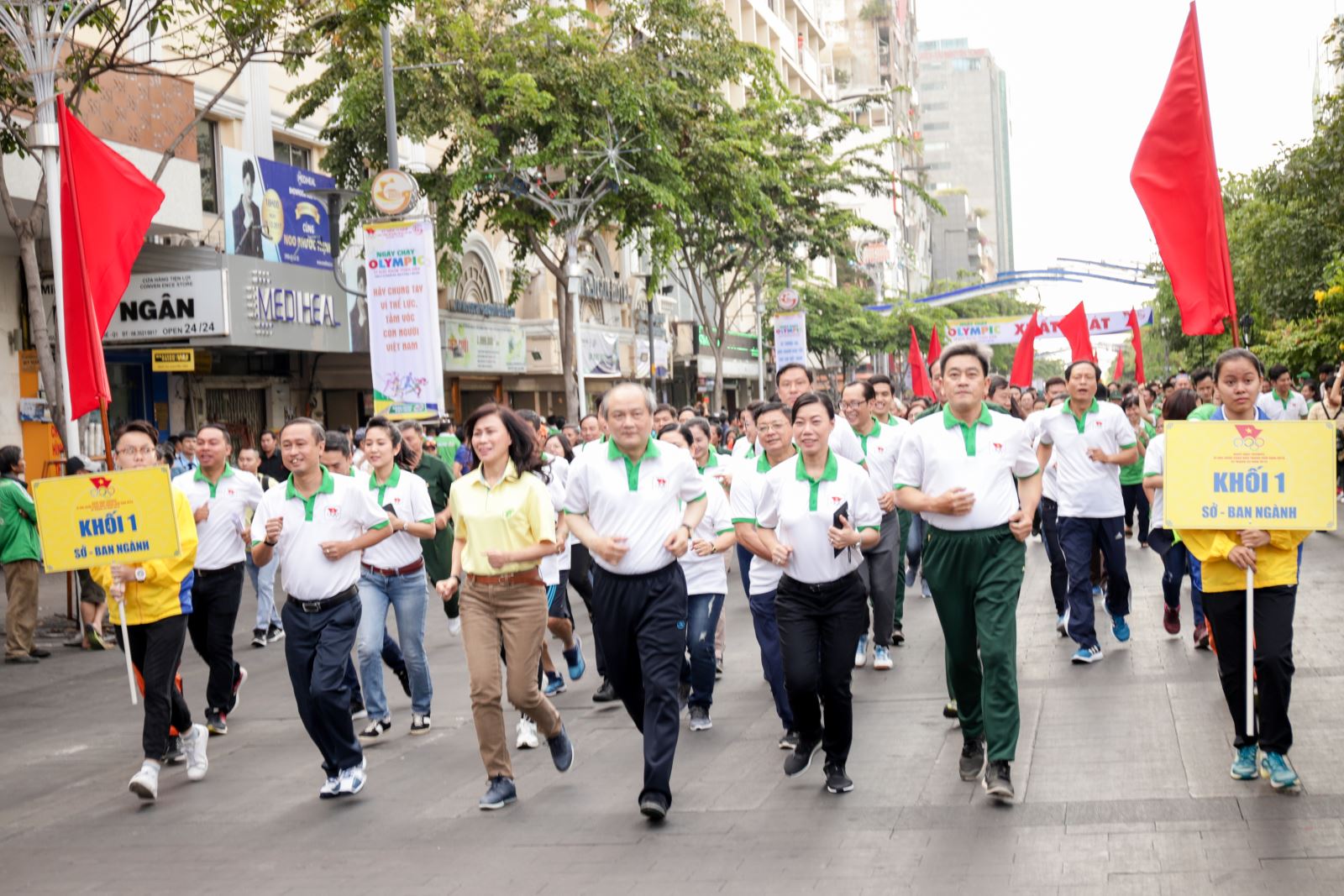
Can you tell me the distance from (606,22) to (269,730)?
18710mm

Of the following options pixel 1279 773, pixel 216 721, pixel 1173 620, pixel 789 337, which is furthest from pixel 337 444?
pixel 789 337

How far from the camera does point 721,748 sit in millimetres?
8086

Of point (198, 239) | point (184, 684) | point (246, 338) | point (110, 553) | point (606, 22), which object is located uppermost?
point (606, 22)

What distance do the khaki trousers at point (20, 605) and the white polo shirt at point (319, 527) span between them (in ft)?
20.4

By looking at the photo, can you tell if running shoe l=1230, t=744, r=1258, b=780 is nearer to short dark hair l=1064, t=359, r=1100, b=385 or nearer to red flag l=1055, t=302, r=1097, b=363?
short dark hair l=1064, t=359, r=1100, b=385

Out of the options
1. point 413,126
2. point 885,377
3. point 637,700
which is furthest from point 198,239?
point 637,700

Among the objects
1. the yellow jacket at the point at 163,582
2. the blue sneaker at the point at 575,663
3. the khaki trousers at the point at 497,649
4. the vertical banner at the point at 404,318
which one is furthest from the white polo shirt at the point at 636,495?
the vertical banner at the point at 404,318

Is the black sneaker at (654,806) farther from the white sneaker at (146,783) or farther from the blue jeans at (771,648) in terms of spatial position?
the white sneaker at (146,783)

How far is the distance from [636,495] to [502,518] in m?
0.68

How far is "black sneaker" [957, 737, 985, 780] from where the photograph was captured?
6.92 metres

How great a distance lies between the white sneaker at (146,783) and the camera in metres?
7.45

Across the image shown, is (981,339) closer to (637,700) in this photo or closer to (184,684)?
(184,684)

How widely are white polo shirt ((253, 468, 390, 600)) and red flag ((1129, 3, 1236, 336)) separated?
14.8ft

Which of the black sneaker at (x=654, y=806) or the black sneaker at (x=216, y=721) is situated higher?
the black sneaker at (x=654, y=806)
